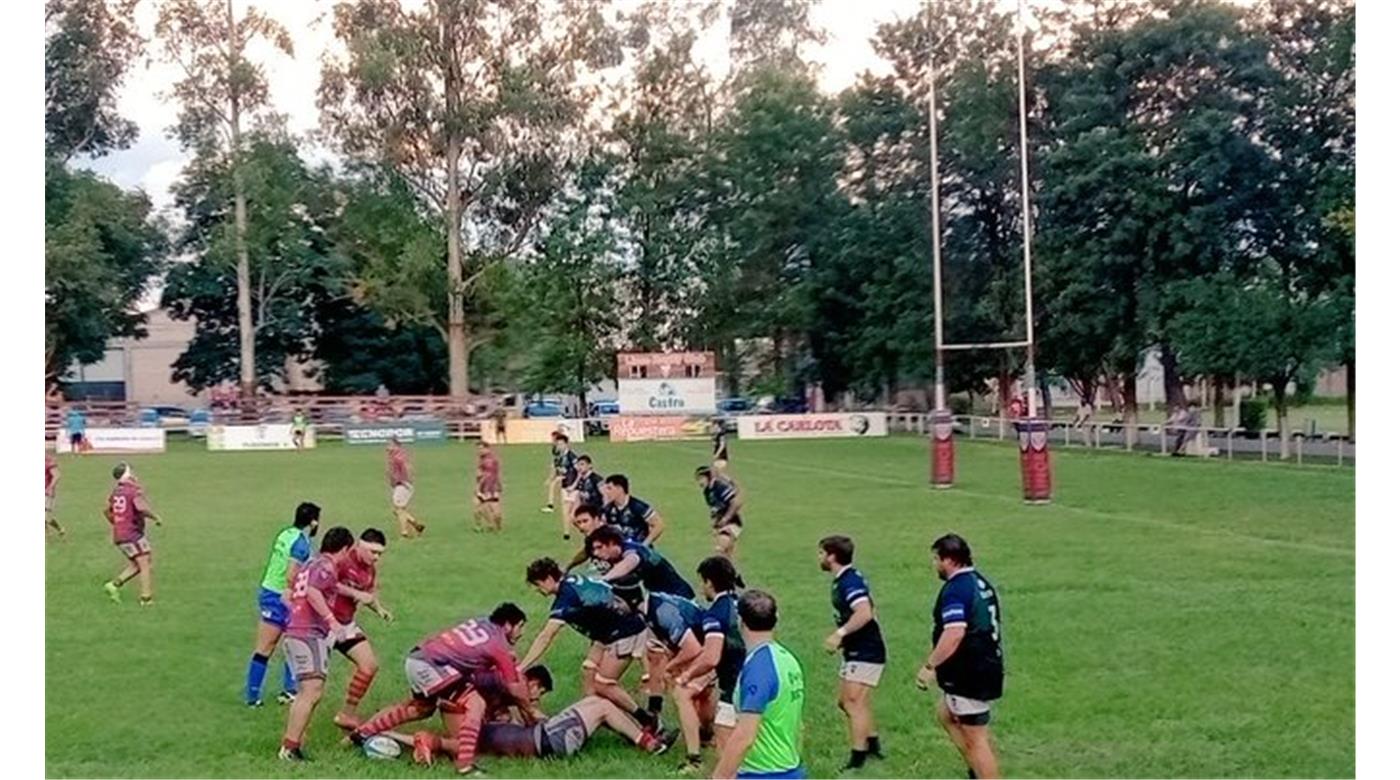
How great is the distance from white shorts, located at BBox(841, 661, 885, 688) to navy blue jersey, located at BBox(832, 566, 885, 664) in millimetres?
27

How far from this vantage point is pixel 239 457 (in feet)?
139

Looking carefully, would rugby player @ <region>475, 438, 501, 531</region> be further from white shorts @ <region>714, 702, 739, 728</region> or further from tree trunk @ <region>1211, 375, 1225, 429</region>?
tree trunk @ <region>1211, 375, 1225, 429</region>

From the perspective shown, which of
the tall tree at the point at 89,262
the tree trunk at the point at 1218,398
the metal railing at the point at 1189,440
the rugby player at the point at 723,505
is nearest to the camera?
the rugby player at the point at 723,505

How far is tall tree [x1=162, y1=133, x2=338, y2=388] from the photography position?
187 feet

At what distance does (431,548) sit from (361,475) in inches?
591

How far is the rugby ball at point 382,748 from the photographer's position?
990 centimetres

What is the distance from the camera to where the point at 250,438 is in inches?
1849

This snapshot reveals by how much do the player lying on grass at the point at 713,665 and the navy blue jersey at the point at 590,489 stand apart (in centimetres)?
372

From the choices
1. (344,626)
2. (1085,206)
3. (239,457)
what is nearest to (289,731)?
(344,626)

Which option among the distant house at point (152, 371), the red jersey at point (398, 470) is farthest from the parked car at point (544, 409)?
the red jersey at point (398, 470)

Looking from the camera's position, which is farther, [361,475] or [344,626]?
Answer: [361,475]

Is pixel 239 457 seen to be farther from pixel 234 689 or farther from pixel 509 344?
pixel 234 689

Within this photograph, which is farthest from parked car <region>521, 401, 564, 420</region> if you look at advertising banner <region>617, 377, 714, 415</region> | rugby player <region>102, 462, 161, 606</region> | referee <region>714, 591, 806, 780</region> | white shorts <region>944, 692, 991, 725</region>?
referee <region>714, 591, 806, 780</region>

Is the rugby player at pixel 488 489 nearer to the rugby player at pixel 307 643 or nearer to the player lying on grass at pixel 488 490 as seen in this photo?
the player lying on grass at pixel 488 490
